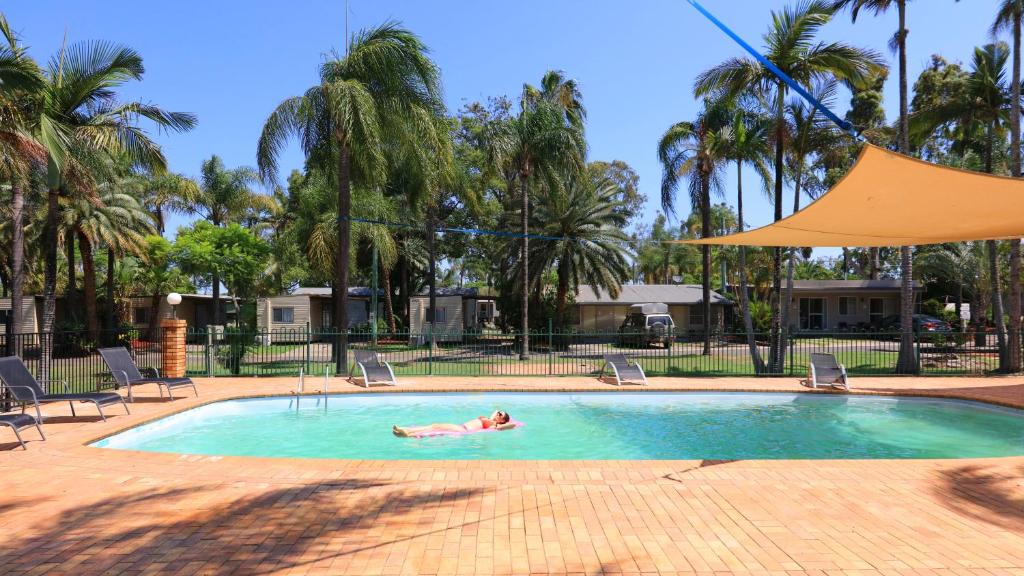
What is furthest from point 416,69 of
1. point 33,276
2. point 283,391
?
point 33,276

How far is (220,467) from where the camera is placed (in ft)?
21.2

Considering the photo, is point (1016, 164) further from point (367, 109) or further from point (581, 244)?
point (367, 109)

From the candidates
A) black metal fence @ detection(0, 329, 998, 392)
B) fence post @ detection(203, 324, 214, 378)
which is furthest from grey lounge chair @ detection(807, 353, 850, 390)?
fence post @ detection(203, 324, 214, 378)

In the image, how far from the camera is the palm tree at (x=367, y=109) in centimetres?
1631

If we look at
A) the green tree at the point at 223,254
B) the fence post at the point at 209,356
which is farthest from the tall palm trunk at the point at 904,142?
the green tree at the point at 223,254

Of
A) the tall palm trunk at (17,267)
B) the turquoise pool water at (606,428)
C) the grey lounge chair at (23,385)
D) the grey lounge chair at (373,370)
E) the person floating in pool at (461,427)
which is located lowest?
the turquoise pool water at (606,428)

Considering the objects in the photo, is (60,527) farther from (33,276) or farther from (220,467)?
(33,276)

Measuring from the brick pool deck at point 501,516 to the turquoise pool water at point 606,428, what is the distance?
2350mm

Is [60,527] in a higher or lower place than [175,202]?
lower

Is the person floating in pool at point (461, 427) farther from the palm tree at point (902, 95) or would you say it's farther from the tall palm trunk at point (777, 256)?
the palm tree at point (902, 95)

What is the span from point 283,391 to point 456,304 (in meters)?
20.7

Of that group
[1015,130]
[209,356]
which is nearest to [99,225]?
[209,356]

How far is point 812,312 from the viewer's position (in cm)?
3875

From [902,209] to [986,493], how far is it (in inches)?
182
